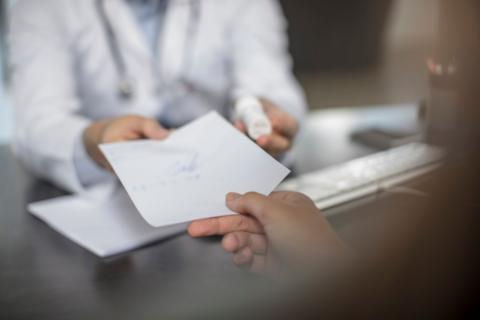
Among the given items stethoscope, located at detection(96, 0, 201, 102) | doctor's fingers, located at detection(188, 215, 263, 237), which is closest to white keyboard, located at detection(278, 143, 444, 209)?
doctor's fingers, located at detection(188, 215, 263, 237)

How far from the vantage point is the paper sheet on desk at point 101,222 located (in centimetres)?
50

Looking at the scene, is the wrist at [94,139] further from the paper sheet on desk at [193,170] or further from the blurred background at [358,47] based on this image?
the blurred background at [358,47]

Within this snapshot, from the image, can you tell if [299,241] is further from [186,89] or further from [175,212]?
[186,89]

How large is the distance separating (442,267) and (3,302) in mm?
318

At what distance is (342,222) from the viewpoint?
1.68 ft

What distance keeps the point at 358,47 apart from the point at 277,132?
52 centimetres

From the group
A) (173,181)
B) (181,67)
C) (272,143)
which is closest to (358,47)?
(181,67)

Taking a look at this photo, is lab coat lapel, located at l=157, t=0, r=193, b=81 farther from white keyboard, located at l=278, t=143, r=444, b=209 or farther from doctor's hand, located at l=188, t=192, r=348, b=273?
doctor's hand, located at l=188, t=192, r=348, b=273

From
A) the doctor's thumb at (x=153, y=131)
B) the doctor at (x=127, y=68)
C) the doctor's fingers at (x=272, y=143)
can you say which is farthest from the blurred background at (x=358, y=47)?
the doctor's thumb at (x=153, y=131)

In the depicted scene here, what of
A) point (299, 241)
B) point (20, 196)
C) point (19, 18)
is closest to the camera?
point (299, 241)

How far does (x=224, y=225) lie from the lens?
434 millimetres

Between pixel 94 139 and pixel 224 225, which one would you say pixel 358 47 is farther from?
pixel 224 225

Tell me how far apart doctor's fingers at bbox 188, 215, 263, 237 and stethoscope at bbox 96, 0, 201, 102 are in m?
0.51

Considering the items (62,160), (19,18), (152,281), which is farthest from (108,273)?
(19,18)
